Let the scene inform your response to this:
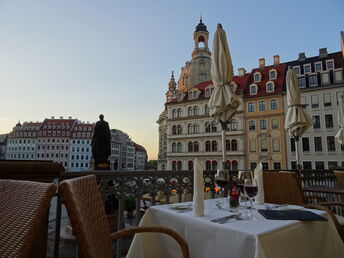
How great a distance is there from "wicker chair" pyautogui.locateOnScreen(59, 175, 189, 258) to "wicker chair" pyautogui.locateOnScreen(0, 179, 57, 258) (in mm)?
117

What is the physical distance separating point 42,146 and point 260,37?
7598cm

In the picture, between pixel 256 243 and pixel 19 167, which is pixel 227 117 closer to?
pixel 256 243

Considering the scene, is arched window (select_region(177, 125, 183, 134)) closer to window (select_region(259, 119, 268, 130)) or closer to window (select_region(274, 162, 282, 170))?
window (select_region(259, 119, 268, 130))

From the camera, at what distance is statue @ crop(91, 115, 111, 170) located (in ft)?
27.5

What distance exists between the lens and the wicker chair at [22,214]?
84cm

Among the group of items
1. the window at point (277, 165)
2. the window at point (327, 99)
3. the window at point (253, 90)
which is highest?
the window at point (253, 90)

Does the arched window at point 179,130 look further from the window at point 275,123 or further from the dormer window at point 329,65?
the dormer window at point 329,65

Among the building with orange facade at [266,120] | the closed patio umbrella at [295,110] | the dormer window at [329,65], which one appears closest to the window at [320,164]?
the building with orange facade at [266,120]

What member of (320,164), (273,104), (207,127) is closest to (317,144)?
(320,164)

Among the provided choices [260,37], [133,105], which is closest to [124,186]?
[260,37]

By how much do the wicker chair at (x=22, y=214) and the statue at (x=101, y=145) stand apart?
25.0 ft

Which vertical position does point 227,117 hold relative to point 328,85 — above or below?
below

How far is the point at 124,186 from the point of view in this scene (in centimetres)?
318

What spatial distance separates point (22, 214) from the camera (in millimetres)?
913
